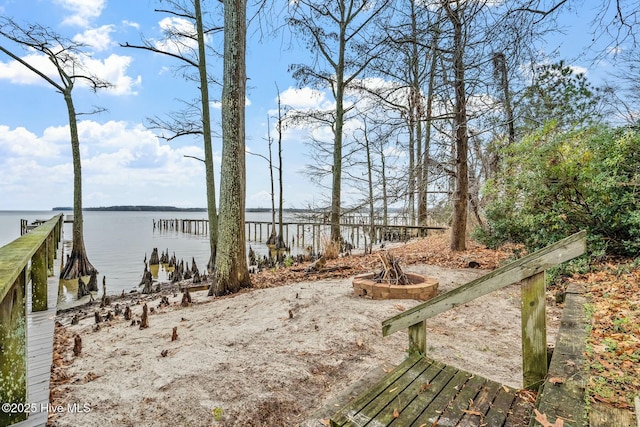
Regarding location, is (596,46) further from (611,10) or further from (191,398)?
(191,398)

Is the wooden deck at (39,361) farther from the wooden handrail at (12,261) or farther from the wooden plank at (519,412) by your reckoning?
the wooden plank at (519,412)

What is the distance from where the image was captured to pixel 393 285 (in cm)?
453

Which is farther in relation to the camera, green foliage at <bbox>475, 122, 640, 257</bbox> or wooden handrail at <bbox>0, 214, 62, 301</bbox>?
A: green foliage at <bbox>475, 122, 640, 257</bbox>

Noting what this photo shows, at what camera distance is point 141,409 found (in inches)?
84.4

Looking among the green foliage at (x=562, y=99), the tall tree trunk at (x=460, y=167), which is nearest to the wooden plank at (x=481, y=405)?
the tall tree trunk at (x=460, y=167)

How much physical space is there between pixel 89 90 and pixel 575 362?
15.4 metres

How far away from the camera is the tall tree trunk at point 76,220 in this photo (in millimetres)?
10234

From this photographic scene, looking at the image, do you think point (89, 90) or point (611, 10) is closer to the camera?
point (611, 10)

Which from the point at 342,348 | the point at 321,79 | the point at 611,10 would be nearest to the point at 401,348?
the point at 342,348

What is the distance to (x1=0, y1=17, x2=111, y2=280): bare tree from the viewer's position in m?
9.91

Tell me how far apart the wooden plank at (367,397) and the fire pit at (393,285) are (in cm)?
213

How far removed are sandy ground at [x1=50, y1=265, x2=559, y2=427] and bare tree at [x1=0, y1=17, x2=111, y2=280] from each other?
6977 mm

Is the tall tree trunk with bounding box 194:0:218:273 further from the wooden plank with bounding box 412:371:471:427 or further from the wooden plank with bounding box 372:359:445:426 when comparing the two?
the wooden plank with bounding box 412:371:471:427

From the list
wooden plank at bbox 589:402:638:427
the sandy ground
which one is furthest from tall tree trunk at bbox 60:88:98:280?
wooden plank at bbox 589:402:638:427
